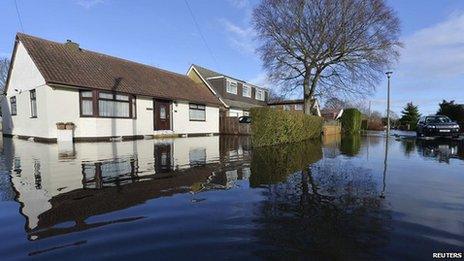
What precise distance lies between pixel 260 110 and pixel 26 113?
51.6 ft

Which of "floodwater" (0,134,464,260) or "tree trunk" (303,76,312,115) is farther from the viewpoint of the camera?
"tree trunk" (303,76,312,115)

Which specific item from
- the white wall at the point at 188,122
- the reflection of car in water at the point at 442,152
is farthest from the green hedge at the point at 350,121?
the reflection of car in water at the point at 442,152

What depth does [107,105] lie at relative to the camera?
20328mm

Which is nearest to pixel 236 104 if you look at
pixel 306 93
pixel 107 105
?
pixel 306 93

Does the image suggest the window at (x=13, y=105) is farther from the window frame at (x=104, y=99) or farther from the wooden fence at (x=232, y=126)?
the wooden fence at (x=232, y=126)

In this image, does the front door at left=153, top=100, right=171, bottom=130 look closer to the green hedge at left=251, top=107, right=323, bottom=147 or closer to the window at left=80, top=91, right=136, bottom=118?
the window at left=80, top=91, right=136, bottom=118

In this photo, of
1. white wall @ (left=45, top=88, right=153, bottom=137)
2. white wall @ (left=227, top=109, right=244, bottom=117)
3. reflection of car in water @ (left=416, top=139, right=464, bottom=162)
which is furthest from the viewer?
white wall @ (left=227, top=109, right=244, bottom=117)

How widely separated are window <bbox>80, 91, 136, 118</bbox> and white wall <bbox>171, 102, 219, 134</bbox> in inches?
168

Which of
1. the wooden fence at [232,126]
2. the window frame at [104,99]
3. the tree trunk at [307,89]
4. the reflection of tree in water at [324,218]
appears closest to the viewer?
the reflection of tree in water at [324,218]

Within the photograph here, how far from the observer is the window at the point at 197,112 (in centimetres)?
2769

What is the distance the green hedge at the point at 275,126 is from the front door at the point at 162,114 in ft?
33.2

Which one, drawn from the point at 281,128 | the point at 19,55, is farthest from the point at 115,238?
the point at 19,55

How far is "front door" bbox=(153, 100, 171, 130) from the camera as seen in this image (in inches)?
945

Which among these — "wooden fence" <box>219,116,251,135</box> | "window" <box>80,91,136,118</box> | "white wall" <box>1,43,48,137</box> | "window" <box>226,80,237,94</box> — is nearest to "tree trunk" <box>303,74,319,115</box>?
"wooden fence" <box>219,116,251,135</box>
